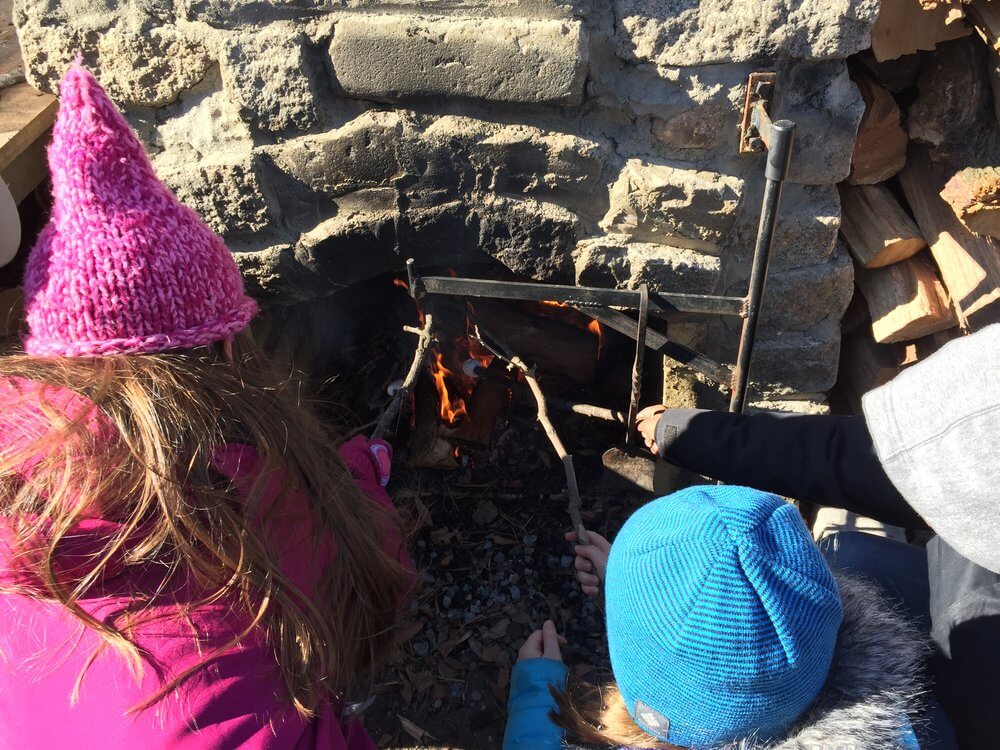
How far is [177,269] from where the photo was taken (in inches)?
41.5

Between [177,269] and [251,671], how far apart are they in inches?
24.7

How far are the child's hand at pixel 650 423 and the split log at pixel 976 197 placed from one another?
874mm

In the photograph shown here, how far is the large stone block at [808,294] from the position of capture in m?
1.88

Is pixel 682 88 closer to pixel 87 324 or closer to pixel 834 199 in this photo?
pixel 834 199

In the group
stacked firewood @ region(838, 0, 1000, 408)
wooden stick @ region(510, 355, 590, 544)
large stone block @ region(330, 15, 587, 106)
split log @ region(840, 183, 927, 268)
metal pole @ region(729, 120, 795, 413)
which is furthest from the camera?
wooden stick @ region(510, 355, 590, 544)

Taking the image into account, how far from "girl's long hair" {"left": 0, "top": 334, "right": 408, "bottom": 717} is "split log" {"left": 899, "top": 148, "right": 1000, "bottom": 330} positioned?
1682 millimetres

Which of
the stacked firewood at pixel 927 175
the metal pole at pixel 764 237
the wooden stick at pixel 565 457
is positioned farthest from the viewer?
the wooden stick at pixel 565 457

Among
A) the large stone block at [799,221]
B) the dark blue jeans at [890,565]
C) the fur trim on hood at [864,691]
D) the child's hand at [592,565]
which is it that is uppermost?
the large stone block at [799,221]

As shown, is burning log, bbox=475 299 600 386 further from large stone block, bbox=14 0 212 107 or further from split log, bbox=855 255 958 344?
large stone block, bbox=14 0 212 107

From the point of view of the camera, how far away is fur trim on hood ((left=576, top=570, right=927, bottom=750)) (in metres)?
1.08

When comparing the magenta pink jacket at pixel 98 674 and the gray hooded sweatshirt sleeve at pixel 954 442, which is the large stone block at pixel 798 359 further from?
the magenta pink jacket at pixel 98 674

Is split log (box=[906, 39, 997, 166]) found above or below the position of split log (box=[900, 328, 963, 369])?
above

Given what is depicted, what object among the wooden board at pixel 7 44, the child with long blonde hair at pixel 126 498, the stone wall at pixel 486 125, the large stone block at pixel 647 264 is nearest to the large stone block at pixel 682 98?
the stone wall at pixel 486 125

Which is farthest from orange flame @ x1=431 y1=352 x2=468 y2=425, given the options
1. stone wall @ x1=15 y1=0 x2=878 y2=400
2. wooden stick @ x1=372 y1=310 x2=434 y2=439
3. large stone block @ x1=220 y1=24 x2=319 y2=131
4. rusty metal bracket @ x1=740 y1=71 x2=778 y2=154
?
rusty metal bracket @ x1=740 y1=71 x2=778 y2=154
